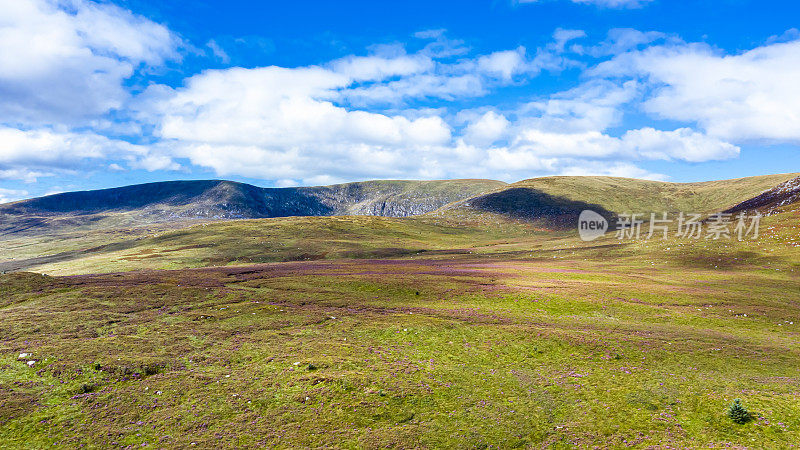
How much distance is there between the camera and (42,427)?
18.6 m

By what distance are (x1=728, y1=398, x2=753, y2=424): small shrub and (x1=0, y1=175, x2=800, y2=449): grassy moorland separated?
560 millimetres

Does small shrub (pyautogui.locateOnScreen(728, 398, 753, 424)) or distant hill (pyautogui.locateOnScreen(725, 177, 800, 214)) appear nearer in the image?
small shrub (pyautogui.locateOnScreen(728, 398, 753, 424))

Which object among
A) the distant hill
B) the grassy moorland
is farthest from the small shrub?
the distant hill

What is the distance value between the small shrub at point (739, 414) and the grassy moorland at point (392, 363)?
1.84 feet

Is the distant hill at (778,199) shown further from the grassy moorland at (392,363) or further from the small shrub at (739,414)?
the small shrub at (739,414)

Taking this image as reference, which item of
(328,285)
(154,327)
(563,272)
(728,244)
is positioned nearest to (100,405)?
(154,327)

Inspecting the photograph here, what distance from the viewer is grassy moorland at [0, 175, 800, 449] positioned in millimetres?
18984

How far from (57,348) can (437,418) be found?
90.7ft

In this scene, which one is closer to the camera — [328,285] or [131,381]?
[131,381]

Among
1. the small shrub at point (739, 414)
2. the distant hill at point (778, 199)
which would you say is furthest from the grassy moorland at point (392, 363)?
the distant hill at point (778, 199)

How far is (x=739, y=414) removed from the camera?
786 inches

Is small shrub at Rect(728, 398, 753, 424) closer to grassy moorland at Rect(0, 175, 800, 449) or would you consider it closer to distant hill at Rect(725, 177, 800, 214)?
grassy moorland at Rect(0, 175, 800, 449)

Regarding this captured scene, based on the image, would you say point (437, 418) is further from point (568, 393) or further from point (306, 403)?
point (568, 393)

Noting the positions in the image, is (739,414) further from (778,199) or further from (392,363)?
(778,199)
